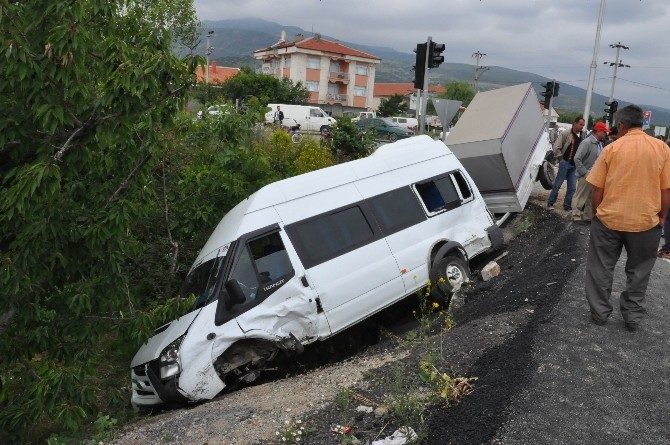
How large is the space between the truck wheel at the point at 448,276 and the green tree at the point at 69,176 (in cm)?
391

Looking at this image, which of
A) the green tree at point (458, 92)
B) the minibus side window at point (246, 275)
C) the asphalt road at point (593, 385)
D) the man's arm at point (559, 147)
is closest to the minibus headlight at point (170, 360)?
Result: the minibus side window at point (246, 275)

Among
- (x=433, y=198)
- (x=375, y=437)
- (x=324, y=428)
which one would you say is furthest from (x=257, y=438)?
(x=433, y=198)

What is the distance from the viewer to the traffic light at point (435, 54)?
12289mm

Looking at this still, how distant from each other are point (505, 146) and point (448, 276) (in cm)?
363

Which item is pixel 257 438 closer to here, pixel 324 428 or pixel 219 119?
pixel 324 428

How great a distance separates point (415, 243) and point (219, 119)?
4.06 m

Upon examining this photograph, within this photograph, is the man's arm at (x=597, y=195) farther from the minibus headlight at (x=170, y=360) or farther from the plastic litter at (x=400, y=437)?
the minibus headlight at (x=170, y=360)

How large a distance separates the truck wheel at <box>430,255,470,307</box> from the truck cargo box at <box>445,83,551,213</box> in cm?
290

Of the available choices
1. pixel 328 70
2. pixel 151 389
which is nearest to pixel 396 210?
pixel 151 389

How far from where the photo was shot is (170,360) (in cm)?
668

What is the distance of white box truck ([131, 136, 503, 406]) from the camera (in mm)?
6805

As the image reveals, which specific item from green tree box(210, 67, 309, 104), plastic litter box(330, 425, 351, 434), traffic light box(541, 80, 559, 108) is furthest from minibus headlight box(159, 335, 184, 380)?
green tree box(210, 67, 309, 104)

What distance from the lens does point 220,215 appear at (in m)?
10.6

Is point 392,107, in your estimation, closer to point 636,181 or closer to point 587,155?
point 587,155
